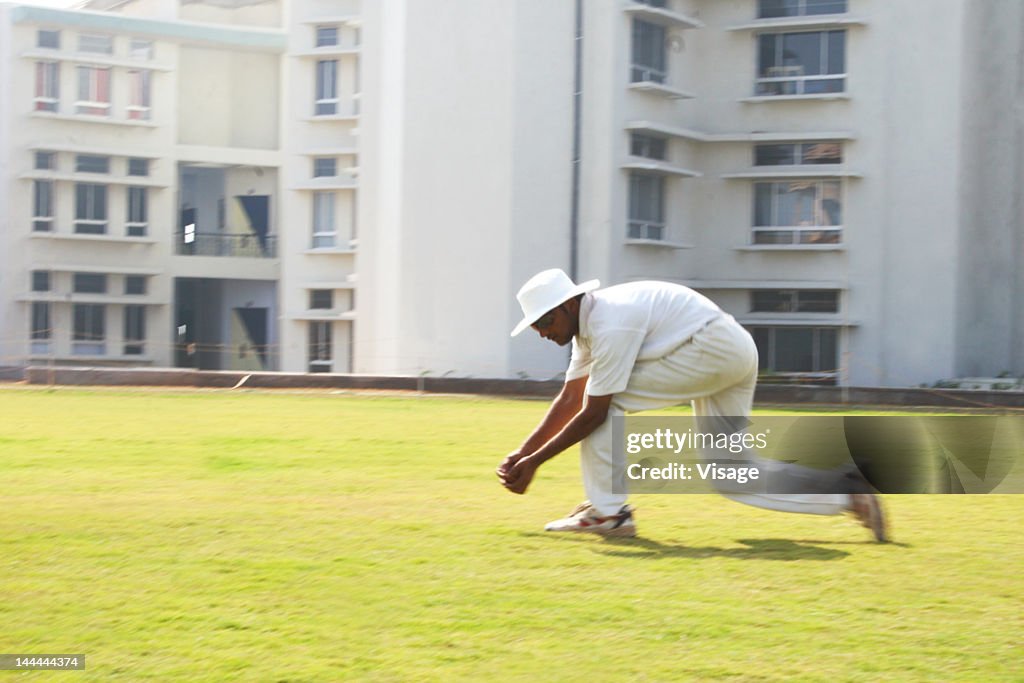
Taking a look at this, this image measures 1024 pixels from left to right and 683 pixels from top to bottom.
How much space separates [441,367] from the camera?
103ft

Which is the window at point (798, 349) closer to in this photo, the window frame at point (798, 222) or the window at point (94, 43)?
the window frame at point (798, 222)

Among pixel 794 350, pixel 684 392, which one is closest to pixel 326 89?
pixel 794 350

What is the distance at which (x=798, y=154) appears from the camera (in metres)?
34.3

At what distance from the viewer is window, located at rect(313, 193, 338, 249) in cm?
3903

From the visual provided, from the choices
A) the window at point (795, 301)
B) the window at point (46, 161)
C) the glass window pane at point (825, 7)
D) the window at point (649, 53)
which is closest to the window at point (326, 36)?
the window at point (46, 161)

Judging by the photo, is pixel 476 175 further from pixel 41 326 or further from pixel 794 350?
pixel 41 326

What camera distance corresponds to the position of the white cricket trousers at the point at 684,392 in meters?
6.68

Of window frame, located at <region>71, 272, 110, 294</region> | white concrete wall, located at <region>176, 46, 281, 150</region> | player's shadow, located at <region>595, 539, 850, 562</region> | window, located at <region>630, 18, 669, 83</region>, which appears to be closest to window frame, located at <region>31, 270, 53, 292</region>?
window frame, located at <region>71, 272, 110, 294</region>

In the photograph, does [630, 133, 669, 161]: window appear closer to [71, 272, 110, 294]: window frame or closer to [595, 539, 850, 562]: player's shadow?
[71, 272, 110, 294]: window frame

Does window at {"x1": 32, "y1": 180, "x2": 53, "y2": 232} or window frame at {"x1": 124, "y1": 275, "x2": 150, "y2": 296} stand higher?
window at {"x1": 32, "y1": 180, "x2": 53, "y2": 232}

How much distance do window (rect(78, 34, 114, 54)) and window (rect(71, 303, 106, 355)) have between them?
8.13m

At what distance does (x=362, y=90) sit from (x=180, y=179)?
1466 cm

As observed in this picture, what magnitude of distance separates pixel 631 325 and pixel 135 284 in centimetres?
4018

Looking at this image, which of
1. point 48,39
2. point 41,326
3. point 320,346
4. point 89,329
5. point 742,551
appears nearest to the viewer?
point 742,551
